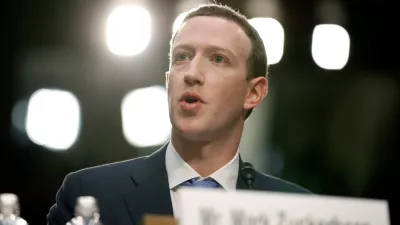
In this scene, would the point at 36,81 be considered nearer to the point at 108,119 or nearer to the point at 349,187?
the point at 108,119

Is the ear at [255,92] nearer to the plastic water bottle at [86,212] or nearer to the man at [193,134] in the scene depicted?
the man at [193,134]

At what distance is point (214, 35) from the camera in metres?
1.27

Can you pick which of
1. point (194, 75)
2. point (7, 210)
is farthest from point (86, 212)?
point (194, 75)

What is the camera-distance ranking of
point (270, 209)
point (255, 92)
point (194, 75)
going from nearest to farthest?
point (270, 209), point (194, 75), point (255, 92)

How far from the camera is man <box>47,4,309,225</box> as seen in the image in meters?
1.22

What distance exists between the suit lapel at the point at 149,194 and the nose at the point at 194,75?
6.6 inches

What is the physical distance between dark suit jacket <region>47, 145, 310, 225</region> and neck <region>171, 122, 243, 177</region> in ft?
0.14

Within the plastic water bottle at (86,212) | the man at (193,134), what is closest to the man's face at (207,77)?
the man at (193,134)

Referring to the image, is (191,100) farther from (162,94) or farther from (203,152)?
(162,94)

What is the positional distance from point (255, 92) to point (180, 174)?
239 millimetres

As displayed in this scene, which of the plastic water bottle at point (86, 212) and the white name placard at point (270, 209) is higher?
the white name placard at point (270, 209)

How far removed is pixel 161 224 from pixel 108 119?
56 cm

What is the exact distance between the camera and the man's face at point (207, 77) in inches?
48.6

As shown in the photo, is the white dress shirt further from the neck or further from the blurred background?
the blurred background
